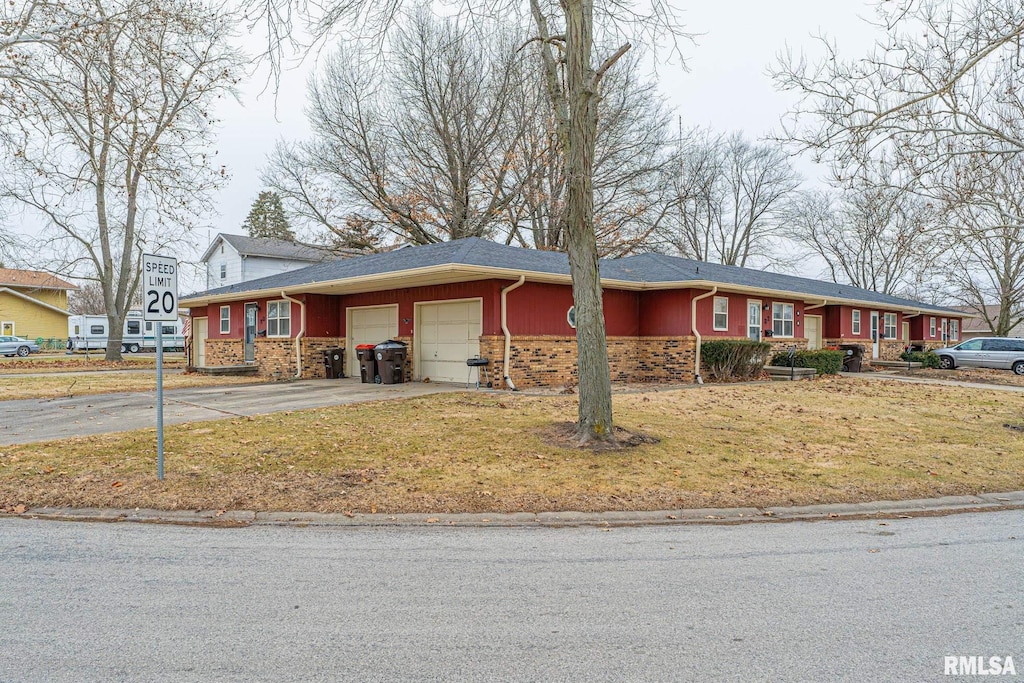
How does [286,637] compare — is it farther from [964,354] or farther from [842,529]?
[964,354]

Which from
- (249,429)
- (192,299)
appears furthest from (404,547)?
(192,299)

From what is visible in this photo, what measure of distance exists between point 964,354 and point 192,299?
31.9m

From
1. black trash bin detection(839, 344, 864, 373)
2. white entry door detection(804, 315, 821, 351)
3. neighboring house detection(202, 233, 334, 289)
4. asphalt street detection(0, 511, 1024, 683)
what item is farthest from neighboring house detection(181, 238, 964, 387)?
neighboring house detection(202, 233, 334, 289)

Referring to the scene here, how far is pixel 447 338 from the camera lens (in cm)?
1623

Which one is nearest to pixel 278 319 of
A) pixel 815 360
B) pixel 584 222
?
pixel 584 222

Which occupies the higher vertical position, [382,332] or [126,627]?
[382,332]

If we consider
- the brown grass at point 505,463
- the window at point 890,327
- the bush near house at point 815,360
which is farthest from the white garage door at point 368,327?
the window at point 890,327

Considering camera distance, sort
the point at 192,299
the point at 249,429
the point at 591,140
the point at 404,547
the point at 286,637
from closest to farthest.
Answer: the point at 286,637, the point at 404,547, the point at 591,140, the point at 249,429, the point at 192,299

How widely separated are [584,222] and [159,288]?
501 cm

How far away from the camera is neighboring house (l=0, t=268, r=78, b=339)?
42719 mm

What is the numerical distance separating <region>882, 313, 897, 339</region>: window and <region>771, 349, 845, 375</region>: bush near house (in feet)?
35.4

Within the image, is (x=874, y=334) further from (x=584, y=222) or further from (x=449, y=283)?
(x=584, y=222)

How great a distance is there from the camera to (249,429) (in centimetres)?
902

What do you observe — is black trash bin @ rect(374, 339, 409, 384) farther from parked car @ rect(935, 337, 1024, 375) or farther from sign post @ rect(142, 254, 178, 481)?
parked car @ rect(935, 337, 1024, 375)
